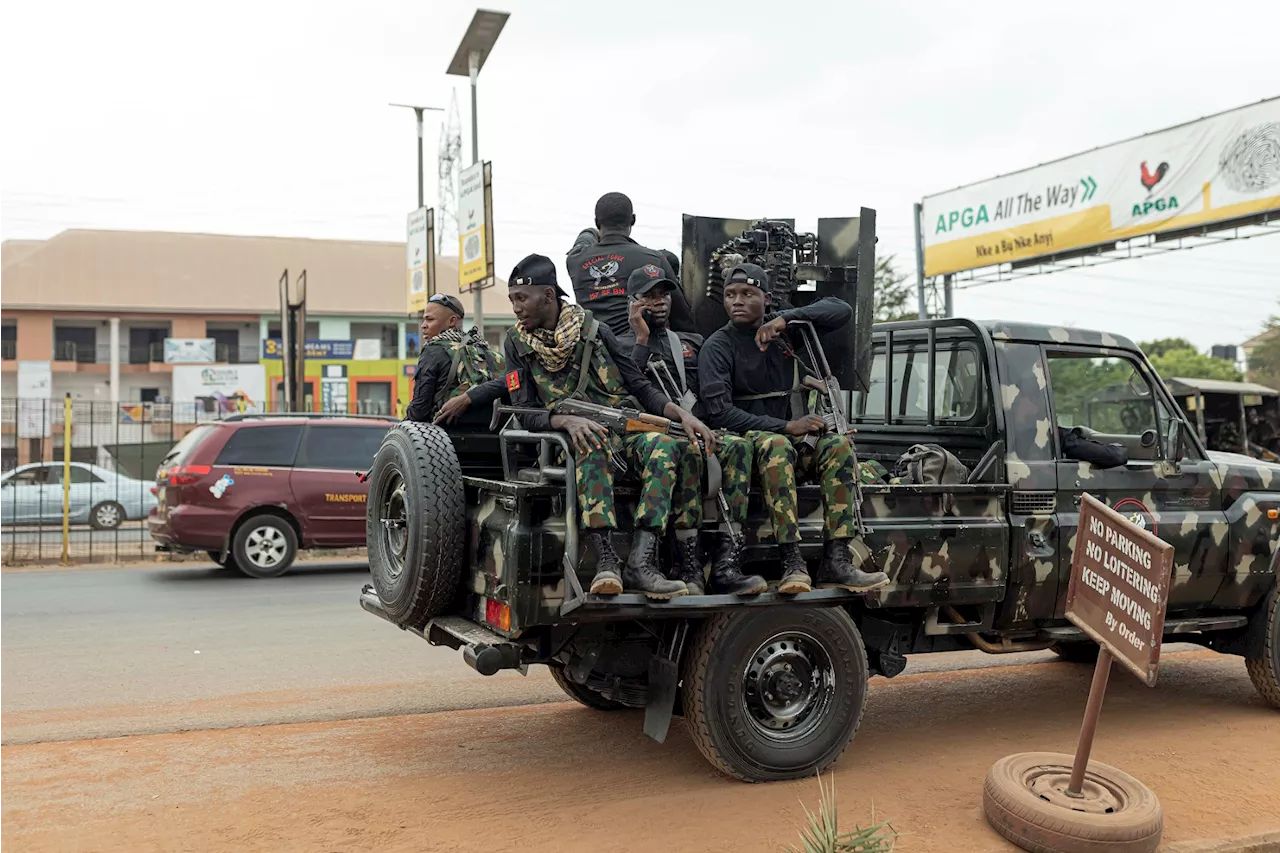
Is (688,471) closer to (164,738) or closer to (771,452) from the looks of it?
(771,452)

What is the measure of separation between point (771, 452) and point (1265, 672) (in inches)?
133

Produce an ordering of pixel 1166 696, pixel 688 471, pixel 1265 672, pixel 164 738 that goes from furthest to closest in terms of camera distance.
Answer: pixel 1166 696 < pixel 1265 672 < pixel 164 738 < pixel 688 471

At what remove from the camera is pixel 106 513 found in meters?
17.6

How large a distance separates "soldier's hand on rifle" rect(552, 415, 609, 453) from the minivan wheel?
8.35 meters

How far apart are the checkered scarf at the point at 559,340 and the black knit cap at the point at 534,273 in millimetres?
162

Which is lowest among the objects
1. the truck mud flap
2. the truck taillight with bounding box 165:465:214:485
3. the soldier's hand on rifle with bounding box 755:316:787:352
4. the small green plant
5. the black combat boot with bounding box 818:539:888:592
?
the small green plant

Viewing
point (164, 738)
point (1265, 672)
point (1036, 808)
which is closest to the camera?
point (1036, 808)

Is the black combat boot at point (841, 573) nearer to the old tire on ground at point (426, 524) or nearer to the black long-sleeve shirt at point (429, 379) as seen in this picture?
the old tire on ground at point (426, 524)

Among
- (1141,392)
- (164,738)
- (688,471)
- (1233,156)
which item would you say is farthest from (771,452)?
(1233,156)

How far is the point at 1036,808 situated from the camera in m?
4.01

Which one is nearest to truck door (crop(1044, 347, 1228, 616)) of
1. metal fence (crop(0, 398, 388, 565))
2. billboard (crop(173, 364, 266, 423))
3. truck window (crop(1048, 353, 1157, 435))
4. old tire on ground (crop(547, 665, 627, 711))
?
truck window (crop(1048, 353, 1157, 435))

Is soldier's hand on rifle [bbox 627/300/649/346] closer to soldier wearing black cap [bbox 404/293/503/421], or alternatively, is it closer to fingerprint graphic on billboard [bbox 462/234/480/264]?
soldier wearing black cap [bbox 404/293/503/421]

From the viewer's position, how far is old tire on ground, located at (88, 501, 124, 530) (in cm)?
1683

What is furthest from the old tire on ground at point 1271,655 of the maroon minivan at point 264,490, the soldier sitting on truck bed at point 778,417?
the maroon minivan at point 264,490
